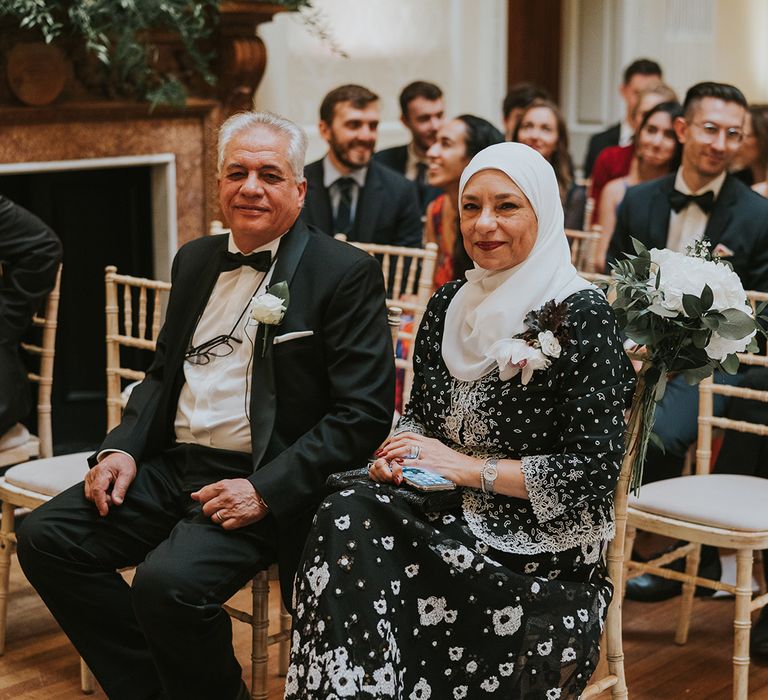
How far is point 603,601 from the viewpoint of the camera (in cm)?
263

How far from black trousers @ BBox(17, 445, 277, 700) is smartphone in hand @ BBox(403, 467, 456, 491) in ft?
1.28

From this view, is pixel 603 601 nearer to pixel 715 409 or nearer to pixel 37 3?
pixel 715 409

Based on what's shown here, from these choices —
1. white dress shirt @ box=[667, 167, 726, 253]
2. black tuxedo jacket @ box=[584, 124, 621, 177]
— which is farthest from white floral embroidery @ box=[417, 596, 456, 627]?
black tuxedo jacket @ box=[584, 124, 621, 177]

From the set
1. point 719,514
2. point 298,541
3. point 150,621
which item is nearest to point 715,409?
point 719,514

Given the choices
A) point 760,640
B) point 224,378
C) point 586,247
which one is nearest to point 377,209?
point 586,247

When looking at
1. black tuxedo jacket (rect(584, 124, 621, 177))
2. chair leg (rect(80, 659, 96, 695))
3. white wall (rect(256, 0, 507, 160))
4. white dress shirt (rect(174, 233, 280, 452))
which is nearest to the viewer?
white dress shirt (rect(174, 233, 280, 452))

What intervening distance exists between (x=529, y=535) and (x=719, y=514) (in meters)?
0.73

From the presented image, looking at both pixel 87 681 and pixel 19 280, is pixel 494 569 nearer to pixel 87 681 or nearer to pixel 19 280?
pixel 87 681

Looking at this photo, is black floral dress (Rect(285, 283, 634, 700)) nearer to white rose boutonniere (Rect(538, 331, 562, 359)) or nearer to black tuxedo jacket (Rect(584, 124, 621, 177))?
white rose boutonniere (Rect(538, 331, 562, 359))

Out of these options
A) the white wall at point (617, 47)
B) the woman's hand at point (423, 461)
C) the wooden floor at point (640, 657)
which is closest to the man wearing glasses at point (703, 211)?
the wooden floor at point (640, 657)

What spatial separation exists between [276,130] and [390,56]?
4.12 metres

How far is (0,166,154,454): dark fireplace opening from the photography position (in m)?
5.34

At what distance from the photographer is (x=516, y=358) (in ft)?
8.31

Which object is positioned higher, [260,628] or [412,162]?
[412,162]
